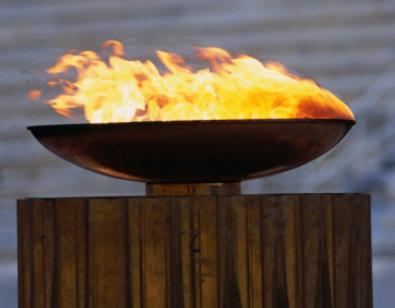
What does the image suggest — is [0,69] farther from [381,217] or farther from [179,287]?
[179,287]

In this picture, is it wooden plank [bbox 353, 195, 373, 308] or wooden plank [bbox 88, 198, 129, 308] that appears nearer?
wooden plank [bbox 88, 198, 129, 308]

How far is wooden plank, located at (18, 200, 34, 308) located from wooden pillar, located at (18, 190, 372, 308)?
0.06ft

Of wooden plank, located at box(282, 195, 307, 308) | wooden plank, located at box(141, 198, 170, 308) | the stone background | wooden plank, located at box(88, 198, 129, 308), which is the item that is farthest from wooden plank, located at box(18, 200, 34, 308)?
the stone background

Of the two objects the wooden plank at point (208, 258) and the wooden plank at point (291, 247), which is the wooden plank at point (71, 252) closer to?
the wooden plank at point (208, 258)

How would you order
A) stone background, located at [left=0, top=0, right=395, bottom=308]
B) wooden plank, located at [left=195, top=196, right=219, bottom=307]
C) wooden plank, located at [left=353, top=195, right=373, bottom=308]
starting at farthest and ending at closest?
stone background, located at [left=0, top=0, right=395, bottom=308]
wooden plank, located at [left=353, top=195, right=373, bottom=308]
wooden plank, located at [left=195, top=196, right=219, bottom=307]

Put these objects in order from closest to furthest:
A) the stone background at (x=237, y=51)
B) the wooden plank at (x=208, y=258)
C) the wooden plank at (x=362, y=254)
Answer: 1. the wooden plank at (x=208, y=258)
2. the wooden plank at (x=362, y=254)
3. the stone background at (x=237, y=51)

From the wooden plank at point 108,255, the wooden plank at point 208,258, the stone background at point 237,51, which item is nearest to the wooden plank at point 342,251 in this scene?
the wooden plank at point 208,258

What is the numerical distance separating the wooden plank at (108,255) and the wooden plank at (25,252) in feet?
0.45

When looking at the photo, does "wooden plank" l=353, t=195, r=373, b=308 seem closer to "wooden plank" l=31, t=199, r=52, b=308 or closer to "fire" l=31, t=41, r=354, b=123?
"fire" l=31, t=41, r=354, b=123

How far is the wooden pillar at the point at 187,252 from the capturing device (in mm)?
2539

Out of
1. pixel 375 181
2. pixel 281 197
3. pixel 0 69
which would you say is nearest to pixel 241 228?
pixel 281 197

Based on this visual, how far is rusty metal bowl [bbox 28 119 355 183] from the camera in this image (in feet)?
8.36

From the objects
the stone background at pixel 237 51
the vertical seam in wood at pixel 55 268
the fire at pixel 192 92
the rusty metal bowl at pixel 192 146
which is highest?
the stone background at pixel 237 51

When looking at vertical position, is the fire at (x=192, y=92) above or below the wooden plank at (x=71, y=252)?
above
